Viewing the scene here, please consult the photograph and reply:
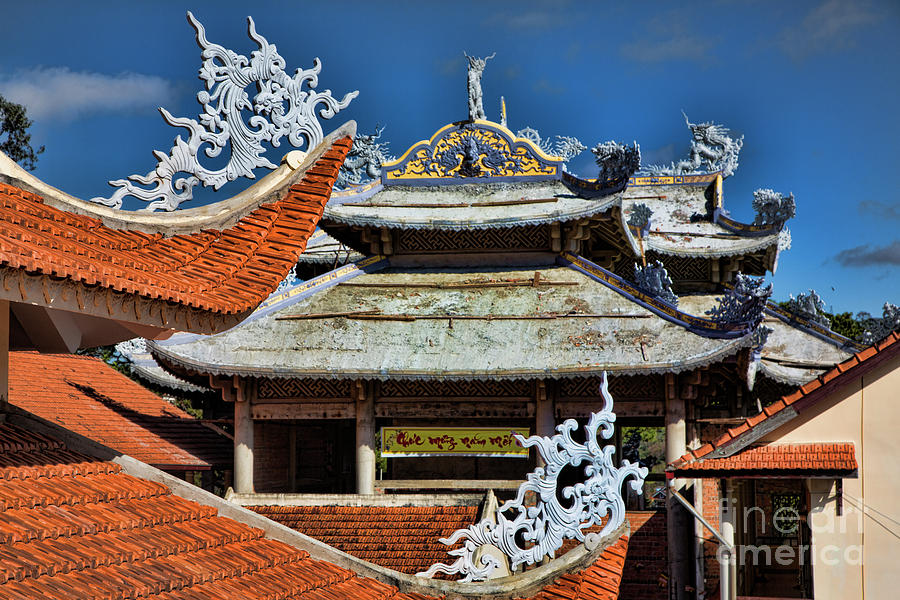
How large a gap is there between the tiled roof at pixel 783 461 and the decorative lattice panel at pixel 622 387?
361 centimetres

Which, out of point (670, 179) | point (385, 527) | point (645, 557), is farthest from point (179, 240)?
point (670, 179)

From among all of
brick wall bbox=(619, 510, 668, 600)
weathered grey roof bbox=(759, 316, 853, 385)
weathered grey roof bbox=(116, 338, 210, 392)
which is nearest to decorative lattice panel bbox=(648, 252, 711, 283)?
weathered grey roof bbox=(759, 316, 853, 385)

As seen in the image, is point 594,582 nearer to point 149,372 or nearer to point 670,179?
point 149,372

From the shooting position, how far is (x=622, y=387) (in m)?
16.9

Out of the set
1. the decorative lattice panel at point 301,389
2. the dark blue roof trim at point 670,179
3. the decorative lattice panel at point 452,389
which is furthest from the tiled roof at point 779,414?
the dark blue roof trim at point 670,179

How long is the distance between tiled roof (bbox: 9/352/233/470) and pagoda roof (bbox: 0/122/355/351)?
349 inches

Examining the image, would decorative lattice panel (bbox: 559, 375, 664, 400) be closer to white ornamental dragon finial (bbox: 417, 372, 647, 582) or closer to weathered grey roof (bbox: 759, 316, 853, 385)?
weathered grey roof (bbox: 759, 316, 853, 385)

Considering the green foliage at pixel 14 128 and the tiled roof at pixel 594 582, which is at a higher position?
the green foliage at pixel 14 128

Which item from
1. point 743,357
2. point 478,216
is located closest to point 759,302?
point 743,357

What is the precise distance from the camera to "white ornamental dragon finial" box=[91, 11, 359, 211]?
25.7ft

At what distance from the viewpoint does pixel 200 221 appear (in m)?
6.96

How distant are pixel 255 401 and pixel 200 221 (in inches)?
430

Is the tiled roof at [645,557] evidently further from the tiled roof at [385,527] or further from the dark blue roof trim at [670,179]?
the dark blue roof trim at [670,179]

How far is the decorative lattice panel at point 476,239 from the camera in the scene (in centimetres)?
1906
